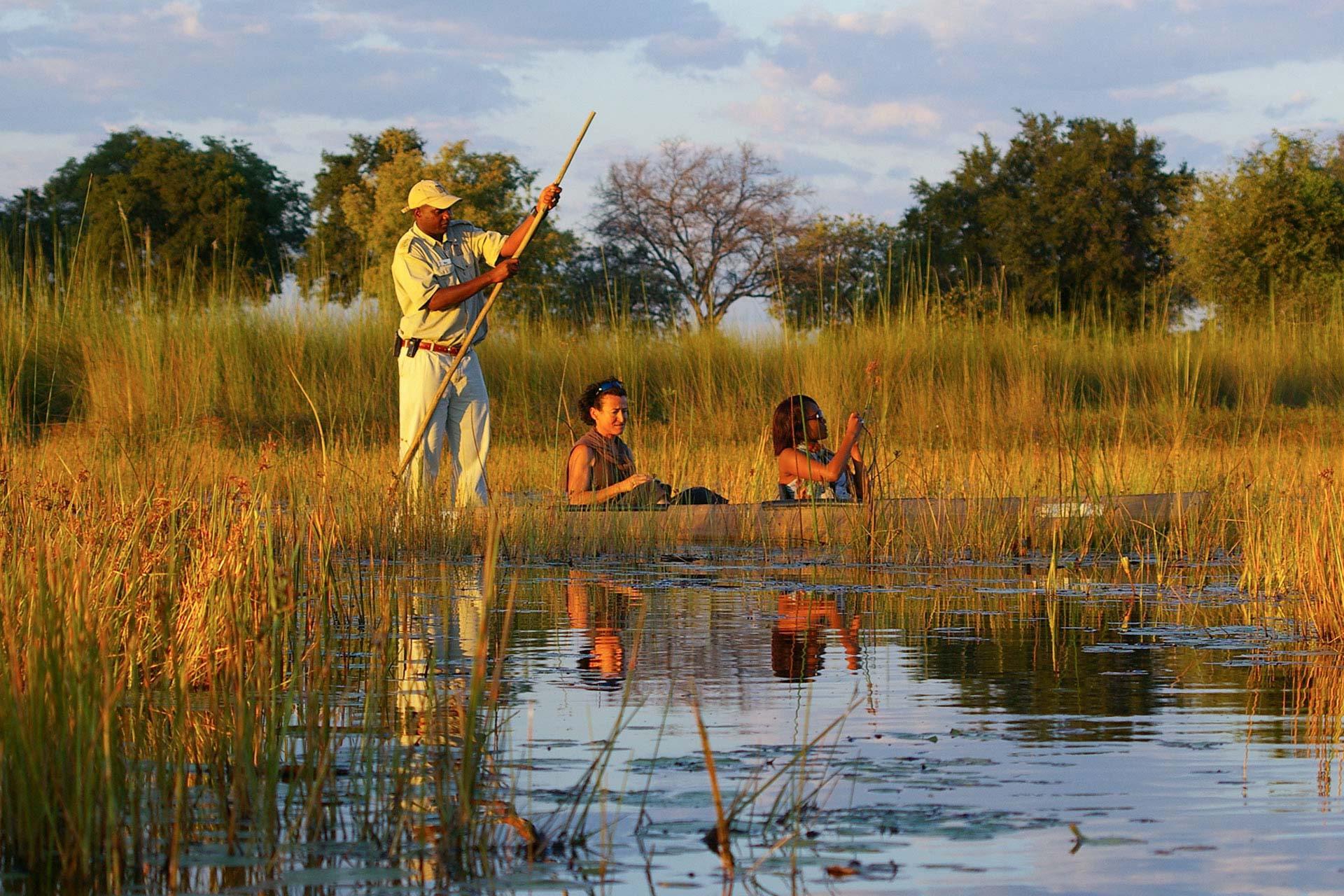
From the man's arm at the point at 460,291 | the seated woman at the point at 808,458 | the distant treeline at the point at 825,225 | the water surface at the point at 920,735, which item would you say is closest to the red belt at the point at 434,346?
the man's arm at the point at 460,291

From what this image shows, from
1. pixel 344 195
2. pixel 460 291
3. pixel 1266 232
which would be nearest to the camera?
pixel 460 291

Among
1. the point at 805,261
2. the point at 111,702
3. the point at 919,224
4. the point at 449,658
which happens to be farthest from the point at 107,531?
the point at 805,261

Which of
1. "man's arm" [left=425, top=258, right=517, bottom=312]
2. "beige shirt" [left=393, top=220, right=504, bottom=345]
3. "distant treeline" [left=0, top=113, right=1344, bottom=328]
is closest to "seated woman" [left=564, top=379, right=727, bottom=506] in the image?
"beige shirt" [left=393, top=220, right=504, bottom=345]

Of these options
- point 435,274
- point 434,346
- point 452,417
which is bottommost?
point 452,417

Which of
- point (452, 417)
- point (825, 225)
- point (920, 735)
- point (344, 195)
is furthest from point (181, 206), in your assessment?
point (920, 735)

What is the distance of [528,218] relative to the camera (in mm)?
8359

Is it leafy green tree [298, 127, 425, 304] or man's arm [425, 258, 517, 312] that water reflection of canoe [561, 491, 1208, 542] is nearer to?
man's arm [425, 258, 517, 312]

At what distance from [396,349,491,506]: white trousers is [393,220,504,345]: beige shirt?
0.14 metres

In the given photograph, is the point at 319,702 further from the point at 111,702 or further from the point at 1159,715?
the point at 1159,715

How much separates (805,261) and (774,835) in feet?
170

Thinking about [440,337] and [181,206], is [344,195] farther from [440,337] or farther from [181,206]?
[440,337]

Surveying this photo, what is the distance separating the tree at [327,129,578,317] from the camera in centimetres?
4193

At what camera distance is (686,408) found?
659 inches

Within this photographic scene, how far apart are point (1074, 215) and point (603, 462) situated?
120ft
